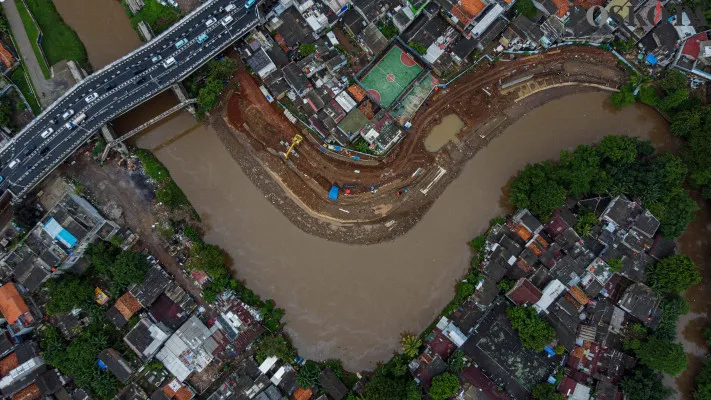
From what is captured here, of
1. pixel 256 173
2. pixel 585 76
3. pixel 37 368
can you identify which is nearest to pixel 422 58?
pixel 585 76

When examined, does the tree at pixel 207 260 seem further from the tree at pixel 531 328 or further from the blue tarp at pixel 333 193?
the tree at pixel 531 328

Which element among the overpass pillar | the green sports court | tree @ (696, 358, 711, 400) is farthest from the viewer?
the green sports court

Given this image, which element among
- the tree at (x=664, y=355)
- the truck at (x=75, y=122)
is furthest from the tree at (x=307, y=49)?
the tree at (x=664, y=355)

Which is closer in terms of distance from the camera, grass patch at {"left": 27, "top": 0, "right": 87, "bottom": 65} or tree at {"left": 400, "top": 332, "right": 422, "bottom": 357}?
tree at {"left": 400, "top": 332, "right": 422, "bottom": 357}

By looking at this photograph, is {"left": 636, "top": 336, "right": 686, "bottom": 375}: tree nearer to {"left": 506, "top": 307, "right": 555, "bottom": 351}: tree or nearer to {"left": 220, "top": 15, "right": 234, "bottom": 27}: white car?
{"left": 506, "top": 307, "right": 555, "bottom": 351}: tree

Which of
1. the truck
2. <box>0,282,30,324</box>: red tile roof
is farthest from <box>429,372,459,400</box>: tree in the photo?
the truck

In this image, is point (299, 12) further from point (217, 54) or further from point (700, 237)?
point (700, 237)

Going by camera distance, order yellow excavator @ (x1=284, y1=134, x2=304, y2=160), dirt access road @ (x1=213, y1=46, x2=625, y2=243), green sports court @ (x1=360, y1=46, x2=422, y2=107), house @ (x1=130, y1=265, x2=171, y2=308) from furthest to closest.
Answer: yellow excavator @ (x1=284, y1=134, x2=304, y2=160), dirt access road @ (x1=213, y1=46, x2=625, y2=243), green sports court @ (x1=360, y1=46, x2=422, y2=107), house @ (x1=130, y1=265, x2=171, y2=308)
